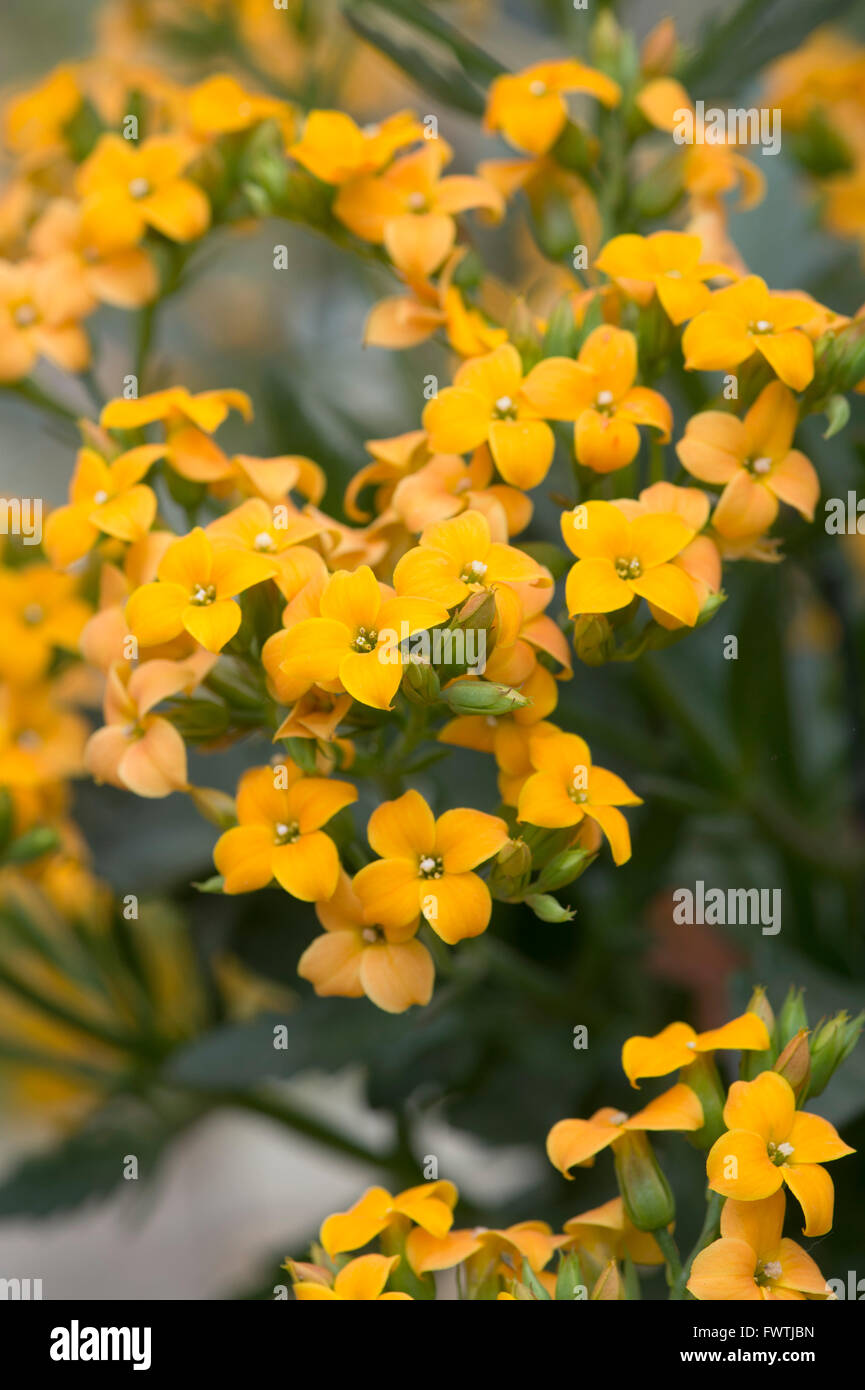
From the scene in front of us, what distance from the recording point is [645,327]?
1.44 ft

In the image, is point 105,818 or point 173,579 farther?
point 105,818

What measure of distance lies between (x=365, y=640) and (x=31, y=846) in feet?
0.73

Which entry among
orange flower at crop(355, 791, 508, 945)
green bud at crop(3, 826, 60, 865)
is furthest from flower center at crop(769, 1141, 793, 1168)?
green bud at crop(3, 826, 60, 865)

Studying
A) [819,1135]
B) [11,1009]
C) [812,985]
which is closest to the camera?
[819,1135]

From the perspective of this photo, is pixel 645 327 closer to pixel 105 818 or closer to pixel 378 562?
pixel 378 562

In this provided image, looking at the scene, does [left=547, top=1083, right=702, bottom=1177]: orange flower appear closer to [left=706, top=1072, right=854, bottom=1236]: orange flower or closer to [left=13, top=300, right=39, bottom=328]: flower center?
[left=706, top=1072, right=854, bottom=1236]: orange flower

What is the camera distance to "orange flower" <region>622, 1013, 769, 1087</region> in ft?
1.21

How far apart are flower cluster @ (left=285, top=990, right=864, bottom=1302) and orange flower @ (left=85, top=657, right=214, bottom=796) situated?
0.47ft

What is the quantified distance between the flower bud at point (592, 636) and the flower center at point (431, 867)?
82 millimetres

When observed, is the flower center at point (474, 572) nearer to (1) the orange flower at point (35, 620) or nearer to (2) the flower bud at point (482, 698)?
(2) the flower bud at point (482, 698)

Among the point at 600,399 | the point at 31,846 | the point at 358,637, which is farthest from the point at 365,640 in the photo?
the point at 31,846
